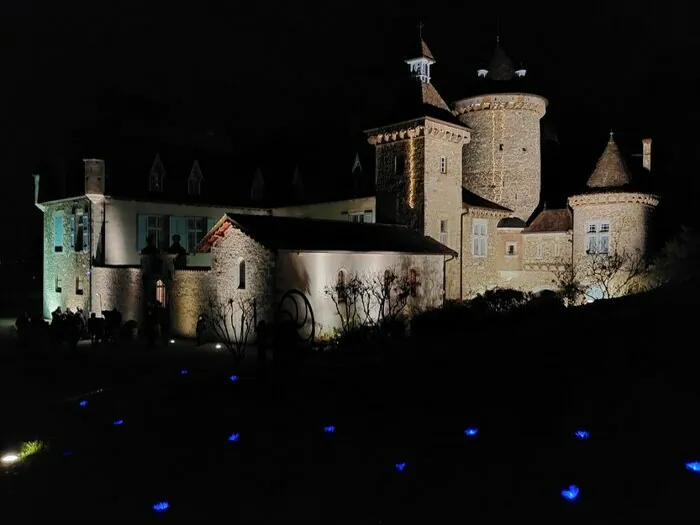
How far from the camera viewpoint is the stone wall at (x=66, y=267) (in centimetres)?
3058

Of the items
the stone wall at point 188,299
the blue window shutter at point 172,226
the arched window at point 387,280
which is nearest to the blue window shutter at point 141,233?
the blue window shutter at point 172,226

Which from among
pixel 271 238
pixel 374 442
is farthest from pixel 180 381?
pixel 271 238

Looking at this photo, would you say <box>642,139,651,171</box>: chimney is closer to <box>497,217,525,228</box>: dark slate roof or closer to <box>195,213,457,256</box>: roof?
<box>497,217,525,228</box>: dark slate roof

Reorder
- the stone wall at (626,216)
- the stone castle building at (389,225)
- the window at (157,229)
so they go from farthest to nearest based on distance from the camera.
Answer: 1. the window at (157,229)
2. the stone wall at (626,216)
3. the stone castle building at (389,225)

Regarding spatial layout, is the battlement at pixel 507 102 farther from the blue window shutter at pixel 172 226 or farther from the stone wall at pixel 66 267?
the stone wall at pixel 66 267

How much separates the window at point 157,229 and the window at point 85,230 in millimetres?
2799

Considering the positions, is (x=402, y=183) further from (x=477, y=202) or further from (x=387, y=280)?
(x=387, y=280)

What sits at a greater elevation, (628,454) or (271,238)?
(271,238)

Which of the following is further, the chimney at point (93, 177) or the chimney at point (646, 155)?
the chimney at point (646, 155)

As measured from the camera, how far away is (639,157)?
31.1 m

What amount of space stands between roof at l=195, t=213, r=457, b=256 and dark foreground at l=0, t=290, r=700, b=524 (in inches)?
407

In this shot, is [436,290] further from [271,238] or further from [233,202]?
[233,202]

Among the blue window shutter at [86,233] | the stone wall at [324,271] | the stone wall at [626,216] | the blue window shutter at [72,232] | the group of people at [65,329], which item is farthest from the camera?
the blue window shutter at [72,232]

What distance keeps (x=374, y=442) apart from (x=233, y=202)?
2704 cm
